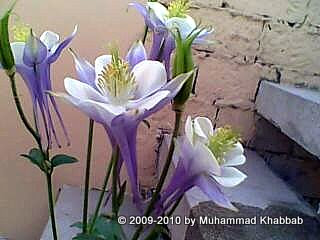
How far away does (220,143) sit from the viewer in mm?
597

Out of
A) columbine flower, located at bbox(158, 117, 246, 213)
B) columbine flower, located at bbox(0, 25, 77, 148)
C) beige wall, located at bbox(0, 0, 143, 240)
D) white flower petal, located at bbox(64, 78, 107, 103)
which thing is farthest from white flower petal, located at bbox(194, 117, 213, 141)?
beige wall, located at bbox(0, 0, 143, 240)

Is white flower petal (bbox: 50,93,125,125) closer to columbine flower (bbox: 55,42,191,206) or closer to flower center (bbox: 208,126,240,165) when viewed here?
columbine flower (bbox: 55,42,191,206)

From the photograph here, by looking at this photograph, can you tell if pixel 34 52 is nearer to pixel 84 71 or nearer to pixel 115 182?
pixel 84 71

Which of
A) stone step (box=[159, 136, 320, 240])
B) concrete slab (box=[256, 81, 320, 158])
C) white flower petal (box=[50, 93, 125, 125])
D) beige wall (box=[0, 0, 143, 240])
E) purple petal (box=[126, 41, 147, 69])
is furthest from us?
beige wall (box=[0, 0, 143, 240])

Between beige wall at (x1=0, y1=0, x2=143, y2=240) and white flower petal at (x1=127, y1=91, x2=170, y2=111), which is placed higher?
white flower petal at (x1=127, y1=91, x2=170, y2=111)

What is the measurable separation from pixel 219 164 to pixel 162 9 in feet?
0.95

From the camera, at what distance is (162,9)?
2.51 feet

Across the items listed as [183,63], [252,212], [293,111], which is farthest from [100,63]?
[293,111]

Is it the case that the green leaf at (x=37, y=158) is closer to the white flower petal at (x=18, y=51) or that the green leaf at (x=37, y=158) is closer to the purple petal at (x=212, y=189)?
the white flower petal at (x=18, y=51)

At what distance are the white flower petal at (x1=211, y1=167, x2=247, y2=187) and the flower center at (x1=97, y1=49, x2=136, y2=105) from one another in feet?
0.45

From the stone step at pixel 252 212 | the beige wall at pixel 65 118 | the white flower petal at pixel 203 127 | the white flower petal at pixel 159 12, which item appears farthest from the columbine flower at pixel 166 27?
the beige wall at pixel 65 118

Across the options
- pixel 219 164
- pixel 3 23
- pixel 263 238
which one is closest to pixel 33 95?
pixel 3 23

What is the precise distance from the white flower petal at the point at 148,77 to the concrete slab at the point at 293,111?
0.50 metres

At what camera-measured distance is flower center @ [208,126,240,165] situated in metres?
0.59
